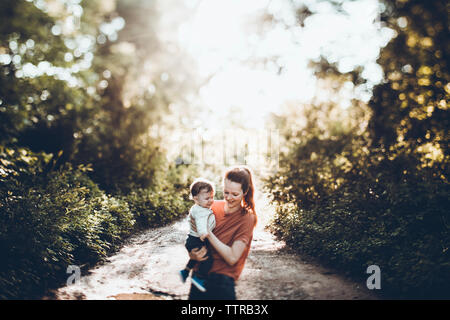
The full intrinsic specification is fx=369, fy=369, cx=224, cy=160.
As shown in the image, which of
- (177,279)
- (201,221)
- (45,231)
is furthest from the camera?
(45,231)

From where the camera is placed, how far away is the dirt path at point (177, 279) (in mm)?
4503

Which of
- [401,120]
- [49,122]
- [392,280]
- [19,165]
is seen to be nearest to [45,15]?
[49,122]

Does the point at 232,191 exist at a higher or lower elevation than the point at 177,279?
higher

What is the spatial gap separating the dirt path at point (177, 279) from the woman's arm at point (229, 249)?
1691mm

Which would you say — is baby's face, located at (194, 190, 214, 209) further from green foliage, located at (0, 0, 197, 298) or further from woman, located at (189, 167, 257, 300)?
green foliage, located at (0, 0, 197, 298)

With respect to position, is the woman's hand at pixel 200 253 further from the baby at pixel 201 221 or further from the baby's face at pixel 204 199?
the baby's face at pixel 204 199

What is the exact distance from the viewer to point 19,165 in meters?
7.55

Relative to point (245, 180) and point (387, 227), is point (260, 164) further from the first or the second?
point (245, 180)

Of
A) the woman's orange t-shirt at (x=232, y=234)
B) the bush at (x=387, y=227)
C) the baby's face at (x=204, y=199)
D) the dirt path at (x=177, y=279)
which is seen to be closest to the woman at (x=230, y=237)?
the woman's orange t-shirt at (x=232, y=234)

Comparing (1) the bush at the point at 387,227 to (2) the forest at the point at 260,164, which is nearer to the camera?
(1) the bush at the point at 387,227

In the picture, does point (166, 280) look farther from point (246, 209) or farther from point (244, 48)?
point (244, 48)

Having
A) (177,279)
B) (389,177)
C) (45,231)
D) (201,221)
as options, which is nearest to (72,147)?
(45,231)

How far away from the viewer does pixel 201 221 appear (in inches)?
125

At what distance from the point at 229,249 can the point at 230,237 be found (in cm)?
16
